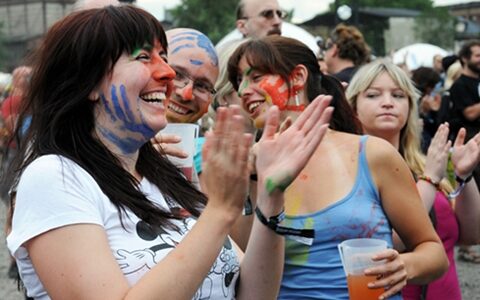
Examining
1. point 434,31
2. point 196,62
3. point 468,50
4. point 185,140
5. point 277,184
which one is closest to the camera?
point 277,184

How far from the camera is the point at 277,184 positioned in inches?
78.3

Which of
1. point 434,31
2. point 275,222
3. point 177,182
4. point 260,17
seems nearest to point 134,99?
point 177,182

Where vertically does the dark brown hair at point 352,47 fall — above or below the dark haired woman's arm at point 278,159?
below

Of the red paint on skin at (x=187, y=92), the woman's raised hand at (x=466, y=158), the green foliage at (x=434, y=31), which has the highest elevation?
the red paint on skin at (x=187, y=92)

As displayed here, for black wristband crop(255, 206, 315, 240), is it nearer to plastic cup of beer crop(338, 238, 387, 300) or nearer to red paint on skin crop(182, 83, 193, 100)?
plastic cup of beer crop(338, 238, 387, 300)

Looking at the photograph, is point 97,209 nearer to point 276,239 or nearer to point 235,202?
point 235,202

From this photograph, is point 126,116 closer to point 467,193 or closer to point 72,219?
point 72,219

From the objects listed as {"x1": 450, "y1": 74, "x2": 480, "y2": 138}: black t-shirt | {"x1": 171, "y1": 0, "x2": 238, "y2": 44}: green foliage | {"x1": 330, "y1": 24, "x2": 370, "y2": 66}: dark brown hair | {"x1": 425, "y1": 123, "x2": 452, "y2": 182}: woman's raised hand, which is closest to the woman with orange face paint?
{"x1": 425, "y1": 123, "x2": 452, "y2": 182}: woman's raised hand

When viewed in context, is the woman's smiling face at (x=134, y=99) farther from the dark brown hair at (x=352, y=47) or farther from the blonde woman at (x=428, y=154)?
the dark brown hair at (x=352, y=47)

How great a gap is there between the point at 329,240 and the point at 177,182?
2.09ft

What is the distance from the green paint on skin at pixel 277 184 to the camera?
197 centimetres

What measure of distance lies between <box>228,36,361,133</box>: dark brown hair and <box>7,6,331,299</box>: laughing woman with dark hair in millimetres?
942

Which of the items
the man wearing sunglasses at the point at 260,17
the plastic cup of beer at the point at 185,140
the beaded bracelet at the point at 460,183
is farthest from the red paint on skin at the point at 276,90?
the man wearing sunglasses at the point at 260,17

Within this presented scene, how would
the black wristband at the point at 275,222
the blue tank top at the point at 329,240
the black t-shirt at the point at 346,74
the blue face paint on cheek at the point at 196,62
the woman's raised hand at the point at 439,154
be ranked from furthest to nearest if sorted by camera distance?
the black t-shirt at the point at 346,74 → the woman's raised hand at the point at 439,154 → the blue face paint on cheek at the point at 196,62 → the blue tank top at the point at 329,240 → the black wristband at the point at 275,222
